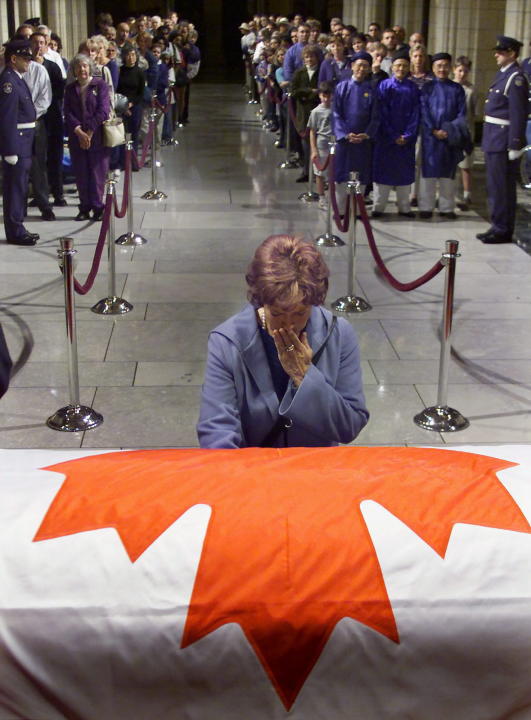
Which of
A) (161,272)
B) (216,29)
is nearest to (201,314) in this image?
(161,272)

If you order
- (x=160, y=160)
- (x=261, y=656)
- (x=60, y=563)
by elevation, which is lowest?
(x=160, y=160)

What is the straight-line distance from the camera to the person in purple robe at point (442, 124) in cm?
1056

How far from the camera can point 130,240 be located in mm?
→ 10109

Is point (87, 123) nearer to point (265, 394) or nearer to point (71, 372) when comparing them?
point (71, 372)

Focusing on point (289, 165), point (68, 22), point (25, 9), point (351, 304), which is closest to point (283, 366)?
point (351, 304)

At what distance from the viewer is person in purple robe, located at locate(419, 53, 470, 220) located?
10.6 metres

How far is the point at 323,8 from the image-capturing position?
3712 cm

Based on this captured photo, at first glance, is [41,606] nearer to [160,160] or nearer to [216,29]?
[160,160]

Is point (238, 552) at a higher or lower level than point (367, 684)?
higher

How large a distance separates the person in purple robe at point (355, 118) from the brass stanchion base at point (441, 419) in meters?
5.24

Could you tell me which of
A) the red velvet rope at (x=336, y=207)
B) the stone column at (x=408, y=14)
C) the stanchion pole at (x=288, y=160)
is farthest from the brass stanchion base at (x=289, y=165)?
the stone column at (x=408, y=14)

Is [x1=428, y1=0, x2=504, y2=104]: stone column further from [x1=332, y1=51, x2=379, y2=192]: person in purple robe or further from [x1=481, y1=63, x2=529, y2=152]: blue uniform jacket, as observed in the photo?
[x1=481, y1=63, x2=529, y2=152]: blue uniform jacket

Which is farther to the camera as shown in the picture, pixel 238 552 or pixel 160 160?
pixel 160 160

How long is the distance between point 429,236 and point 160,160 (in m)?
6.43
